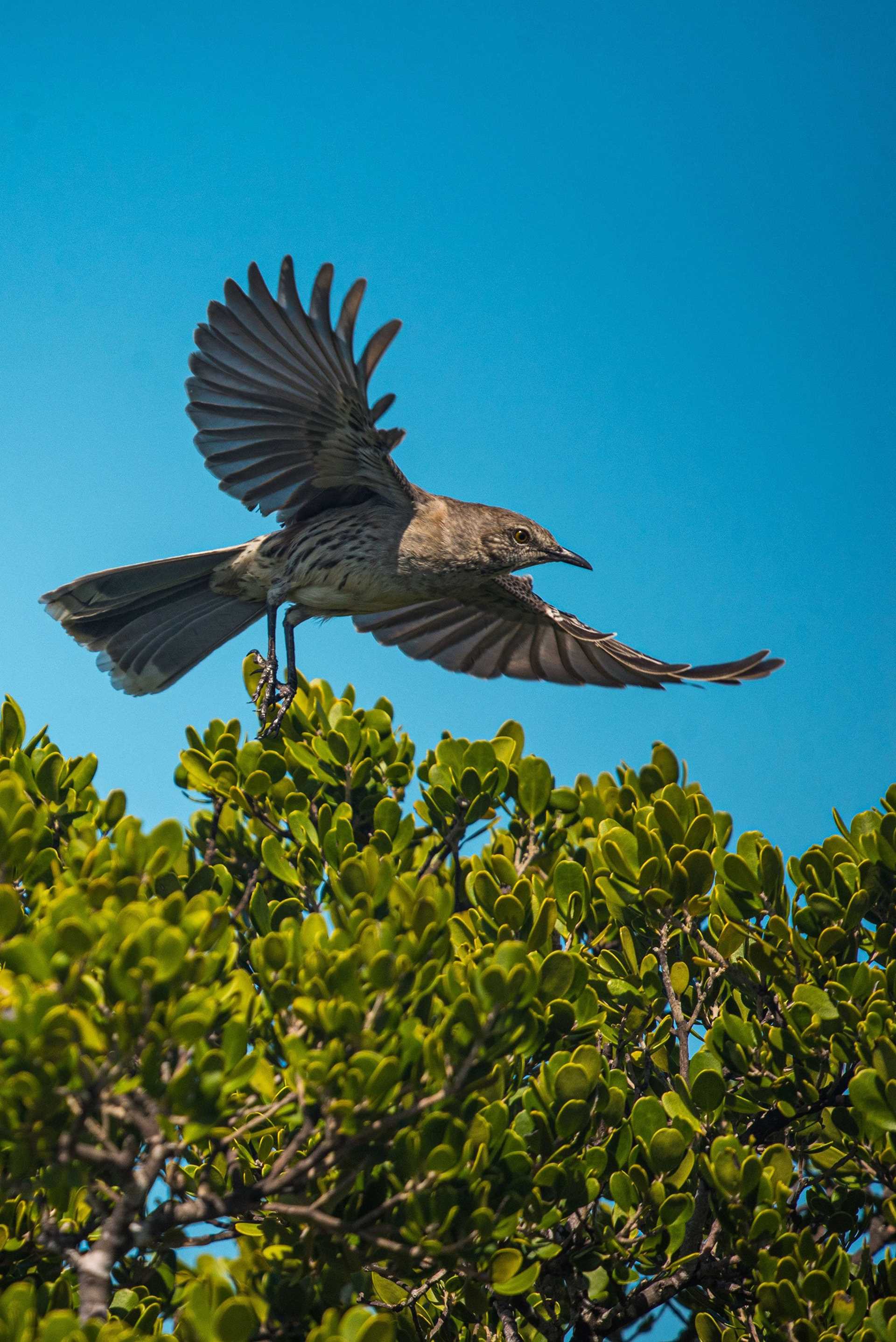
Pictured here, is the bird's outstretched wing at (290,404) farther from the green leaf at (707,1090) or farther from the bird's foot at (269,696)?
the green leaf at (707,1090)

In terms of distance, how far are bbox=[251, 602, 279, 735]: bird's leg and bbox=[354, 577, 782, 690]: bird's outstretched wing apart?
170 cm

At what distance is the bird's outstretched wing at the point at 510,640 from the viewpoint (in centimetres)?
814

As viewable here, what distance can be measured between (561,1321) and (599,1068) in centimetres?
113

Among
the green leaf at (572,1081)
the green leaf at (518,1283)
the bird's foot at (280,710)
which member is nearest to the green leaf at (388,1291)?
the green leaf at (518,1283)

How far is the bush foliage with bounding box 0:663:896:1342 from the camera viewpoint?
306cm

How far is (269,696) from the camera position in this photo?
644cm

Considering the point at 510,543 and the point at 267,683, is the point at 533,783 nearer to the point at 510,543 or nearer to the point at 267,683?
the point at 267,683

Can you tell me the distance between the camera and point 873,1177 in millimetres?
4086

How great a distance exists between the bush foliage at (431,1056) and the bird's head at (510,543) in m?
2.38

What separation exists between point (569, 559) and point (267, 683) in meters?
2.44

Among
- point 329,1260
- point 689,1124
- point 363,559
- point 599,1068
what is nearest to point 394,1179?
point 329,1260

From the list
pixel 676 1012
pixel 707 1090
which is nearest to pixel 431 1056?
pixel 707 1090

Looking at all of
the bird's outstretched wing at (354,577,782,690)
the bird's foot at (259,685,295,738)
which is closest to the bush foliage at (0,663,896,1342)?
the bird's foot at (259,685,295,738)

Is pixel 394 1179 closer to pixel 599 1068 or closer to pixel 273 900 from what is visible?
pixel 599 1068
